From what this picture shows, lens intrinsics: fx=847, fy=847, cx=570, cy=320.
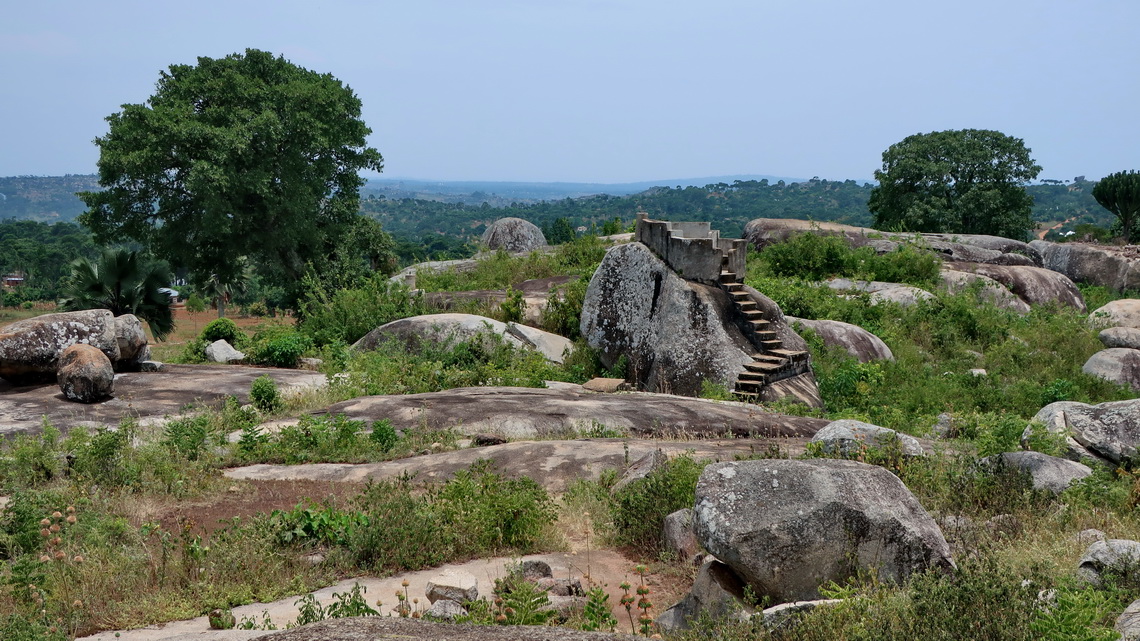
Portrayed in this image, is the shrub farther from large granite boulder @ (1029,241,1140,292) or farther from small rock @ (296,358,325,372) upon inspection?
large granite boulder @ (1029,241,1140,292)

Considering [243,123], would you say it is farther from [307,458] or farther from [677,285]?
[307,458]

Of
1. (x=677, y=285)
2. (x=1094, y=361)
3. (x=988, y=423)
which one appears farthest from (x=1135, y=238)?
(x=988, y=423)

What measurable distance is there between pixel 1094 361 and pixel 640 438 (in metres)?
12.4

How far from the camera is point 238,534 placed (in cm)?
805

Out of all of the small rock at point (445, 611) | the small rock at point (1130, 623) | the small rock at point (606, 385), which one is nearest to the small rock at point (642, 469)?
the small rock at point (445, 611)

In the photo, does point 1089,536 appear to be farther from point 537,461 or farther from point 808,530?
point 537,461

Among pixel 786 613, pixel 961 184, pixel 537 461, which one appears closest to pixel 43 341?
pixel 537 461

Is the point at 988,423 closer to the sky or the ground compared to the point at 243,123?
closer to the ground

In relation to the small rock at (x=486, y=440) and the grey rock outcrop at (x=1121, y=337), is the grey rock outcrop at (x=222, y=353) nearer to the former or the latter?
the small rock at (x=486, y=440)

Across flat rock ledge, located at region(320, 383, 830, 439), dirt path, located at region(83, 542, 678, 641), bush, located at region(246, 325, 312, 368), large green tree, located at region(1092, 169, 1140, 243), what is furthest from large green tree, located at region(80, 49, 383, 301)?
large green tree, located at region(1092, 169, 1140, 243)

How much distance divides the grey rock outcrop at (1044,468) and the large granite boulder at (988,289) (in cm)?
1698

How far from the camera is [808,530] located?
21.8ft

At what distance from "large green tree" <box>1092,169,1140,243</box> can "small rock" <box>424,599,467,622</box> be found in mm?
45428

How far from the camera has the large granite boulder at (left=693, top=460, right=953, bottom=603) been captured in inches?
260
